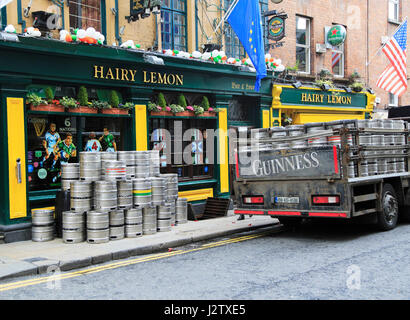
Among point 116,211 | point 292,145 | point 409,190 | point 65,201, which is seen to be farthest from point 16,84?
point 409,190

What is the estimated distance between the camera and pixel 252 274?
688 centimetres

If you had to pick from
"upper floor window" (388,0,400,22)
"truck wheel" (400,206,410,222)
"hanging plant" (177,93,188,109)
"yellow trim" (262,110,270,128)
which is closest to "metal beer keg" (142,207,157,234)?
"hanging plant" (177,93,188,109)

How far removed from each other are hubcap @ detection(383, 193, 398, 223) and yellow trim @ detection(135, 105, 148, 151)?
5.78 metres

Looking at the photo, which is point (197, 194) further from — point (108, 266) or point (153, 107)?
point (108, 266)

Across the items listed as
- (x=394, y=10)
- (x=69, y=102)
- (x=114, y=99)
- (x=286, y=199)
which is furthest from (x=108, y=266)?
(x=394, y=10)

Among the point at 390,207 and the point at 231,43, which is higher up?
the point at 231,43

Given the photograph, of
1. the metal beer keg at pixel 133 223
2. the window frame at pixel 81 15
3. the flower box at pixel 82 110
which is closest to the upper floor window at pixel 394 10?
the window frame at pixel 81 15

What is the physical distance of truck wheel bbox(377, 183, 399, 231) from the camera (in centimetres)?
1004

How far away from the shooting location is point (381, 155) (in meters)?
10.1

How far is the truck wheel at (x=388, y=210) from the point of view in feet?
32.9

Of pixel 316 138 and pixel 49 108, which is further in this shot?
pixel 49 108

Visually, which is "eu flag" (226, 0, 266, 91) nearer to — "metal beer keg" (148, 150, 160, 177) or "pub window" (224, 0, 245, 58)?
"pub window" (224, 0, 245, 58)

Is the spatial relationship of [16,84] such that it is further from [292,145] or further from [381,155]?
[381,155]

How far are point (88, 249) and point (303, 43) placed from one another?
12516 millimetres
